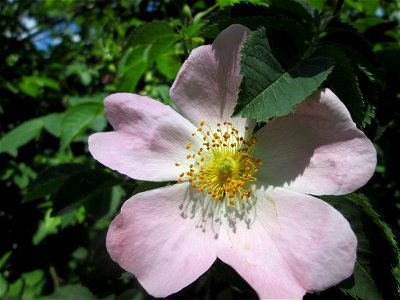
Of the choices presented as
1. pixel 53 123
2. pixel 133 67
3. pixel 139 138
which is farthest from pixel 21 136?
pixel 139 138

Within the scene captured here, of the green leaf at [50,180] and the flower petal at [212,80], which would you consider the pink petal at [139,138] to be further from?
the green leaf at [50,180]

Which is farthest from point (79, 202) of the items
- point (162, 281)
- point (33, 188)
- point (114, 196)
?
point (162, 281)

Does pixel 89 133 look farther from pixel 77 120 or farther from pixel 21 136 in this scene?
pixel 77 120

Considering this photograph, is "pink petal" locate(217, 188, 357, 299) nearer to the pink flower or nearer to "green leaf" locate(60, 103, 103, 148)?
the pink flower

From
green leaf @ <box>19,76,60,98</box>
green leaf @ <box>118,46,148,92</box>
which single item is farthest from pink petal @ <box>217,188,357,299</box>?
green leaf @ <box>19,76,60,98</box>

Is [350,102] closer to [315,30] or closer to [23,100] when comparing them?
[315,30]

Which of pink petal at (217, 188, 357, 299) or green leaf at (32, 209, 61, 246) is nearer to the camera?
pink petal at (217, 188, 357, 299)

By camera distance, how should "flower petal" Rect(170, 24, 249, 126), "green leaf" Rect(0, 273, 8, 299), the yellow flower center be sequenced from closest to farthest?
"flower petal" Rect(170, 24, 249, 126)
the yellow flower center
"green leaf" Rect(0, 273, 8, 299)
